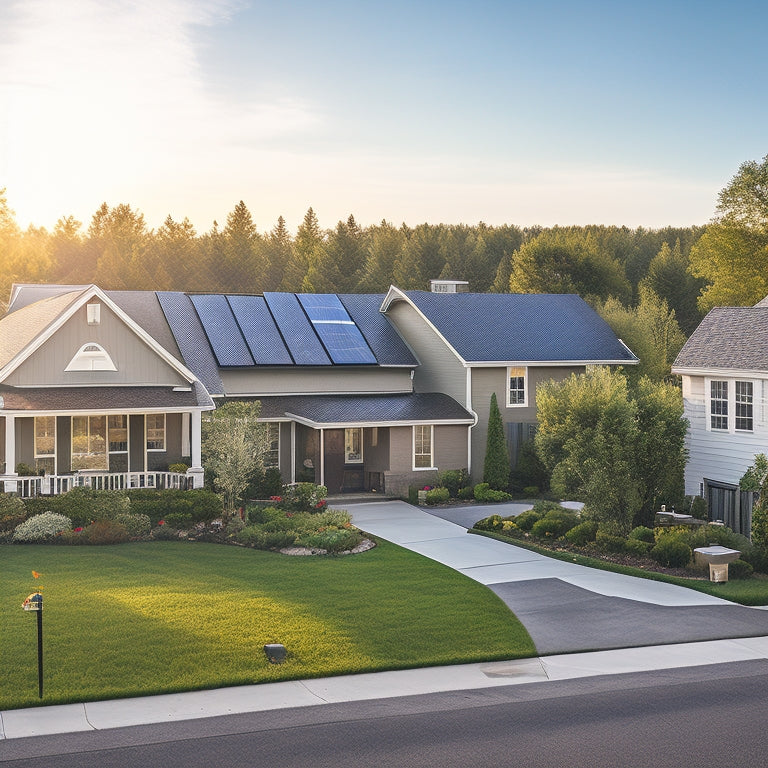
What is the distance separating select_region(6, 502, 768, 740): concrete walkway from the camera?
12656 mm

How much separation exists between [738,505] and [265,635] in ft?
48.1

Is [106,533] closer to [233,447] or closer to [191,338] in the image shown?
[233,447]

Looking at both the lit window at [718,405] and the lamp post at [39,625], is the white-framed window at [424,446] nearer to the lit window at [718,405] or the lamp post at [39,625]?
the lit window at [718,405]

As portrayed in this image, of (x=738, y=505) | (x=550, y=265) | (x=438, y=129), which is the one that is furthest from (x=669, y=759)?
(x=550, y=265)

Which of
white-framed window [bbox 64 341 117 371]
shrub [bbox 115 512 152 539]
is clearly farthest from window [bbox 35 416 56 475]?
shrub [bbox 115 512 152 539]

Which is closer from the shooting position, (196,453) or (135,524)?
(135,524)

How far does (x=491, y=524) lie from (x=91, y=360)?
13093mm

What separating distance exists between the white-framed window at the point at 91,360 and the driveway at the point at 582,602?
10194 millimetres

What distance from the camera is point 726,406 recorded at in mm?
26078

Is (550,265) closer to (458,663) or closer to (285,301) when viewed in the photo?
(285,301)

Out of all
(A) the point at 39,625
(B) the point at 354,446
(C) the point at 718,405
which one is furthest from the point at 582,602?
(B) the point at 354,446

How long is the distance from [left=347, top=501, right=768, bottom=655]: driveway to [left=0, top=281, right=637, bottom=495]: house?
8.06m

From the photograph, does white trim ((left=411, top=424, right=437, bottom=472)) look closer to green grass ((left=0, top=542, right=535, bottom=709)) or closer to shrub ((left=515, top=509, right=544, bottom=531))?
shrub ((left=515, top=509, right=544, bottom=531))

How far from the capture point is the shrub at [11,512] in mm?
24391
